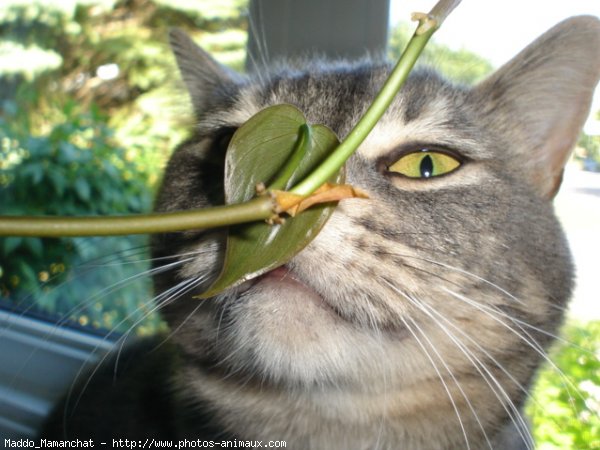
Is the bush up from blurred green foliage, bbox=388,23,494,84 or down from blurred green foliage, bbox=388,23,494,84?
down

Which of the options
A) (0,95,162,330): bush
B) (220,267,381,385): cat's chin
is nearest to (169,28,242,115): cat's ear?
(220,267,381,385): cat's chin

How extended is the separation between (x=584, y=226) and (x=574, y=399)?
0.33 metres

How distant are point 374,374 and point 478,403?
0.65ft

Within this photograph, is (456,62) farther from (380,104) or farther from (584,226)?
(380,104)

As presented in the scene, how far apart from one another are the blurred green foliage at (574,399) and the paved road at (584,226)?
5cm

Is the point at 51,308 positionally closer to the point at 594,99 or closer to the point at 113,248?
the point at 113,248

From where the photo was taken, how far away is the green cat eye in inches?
32.8

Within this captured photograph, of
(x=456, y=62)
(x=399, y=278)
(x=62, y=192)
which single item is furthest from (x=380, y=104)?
(x=62, y=192)

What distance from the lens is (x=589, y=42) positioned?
2.83 feet

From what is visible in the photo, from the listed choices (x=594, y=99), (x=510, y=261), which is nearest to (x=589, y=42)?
(x=594, y=99)

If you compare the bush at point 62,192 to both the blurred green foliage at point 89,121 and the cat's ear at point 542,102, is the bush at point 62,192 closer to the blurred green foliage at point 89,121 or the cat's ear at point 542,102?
the blurred green foliage at point 89,121

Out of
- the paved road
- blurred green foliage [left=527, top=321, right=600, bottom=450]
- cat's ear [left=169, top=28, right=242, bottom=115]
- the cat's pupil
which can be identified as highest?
cat's ear [left=169, top=28, right=242, bottom=115]

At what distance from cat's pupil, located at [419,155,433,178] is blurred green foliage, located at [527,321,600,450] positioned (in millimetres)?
361

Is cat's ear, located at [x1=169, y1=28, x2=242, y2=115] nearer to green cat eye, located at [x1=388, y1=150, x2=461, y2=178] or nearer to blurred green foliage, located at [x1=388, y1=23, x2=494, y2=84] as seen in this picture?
blurred green foliage, located at [x1=388, y1=23, x2=494, y2=84]
